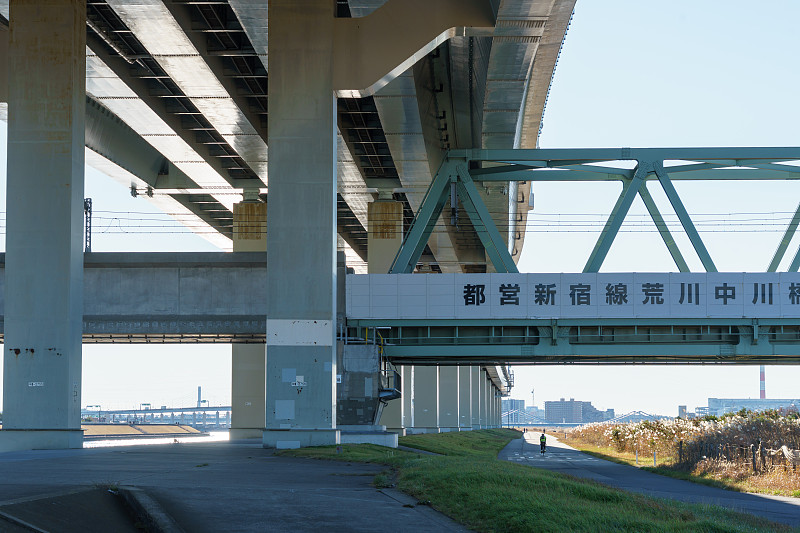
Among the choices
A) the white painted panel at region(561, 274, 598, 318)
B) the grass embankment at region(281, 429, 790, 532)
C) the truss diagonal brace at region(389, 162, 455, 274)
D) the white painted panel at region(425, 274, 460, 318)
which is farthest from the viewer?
the truss diagonal brace at region(389, 162, 455, 274)

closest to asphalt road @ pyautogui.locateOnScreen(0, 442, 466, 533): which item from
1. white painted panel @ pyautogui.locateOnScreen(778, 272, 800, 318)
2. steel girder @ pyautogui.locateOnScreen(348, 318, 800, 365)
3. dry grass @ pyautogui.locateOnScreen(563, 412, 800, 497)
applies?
dry grass @ pyautogui.locateOnScreen(563, 412, 800, 497)

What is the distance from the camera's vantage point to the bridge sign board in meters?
37.7

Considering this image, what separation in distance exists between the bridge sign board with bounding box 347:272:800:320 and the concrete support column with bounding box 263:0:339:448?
24.4 feet

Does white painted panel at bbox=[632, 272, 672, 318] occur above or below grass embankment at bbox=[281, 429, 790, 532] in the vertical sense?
above

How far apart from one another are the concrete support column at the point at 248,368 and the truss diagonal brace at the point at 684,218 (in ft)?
78.5

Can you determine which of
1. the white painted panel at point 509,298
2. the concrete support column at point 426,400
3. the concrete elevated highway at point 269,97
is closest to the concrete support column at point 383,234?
the concrete elevated highway at point 269,97

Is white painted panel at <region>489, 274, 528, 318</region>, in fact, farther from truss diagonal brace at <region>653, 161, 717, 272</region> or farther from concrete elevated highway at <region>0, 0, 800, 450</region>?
truss diagonal brace at <region>653, 161, 717, 272</region>

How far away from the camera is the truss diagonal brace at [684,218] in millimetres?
39500

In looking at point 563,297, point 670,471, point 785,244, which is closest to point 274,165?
point 563,297

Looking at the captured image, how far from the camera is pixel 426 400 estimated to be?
7775 centimetres

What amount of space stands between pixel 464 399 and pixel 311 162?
227ft

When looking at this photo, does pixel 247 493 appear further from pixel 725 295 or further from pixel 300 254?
pixel 725 295

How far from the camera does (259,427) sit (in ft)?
186

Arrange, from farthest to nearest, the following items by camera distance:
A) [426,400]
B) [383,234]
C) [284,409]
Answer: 1. [426,400]
2. [383,234]
3. [284,409]
